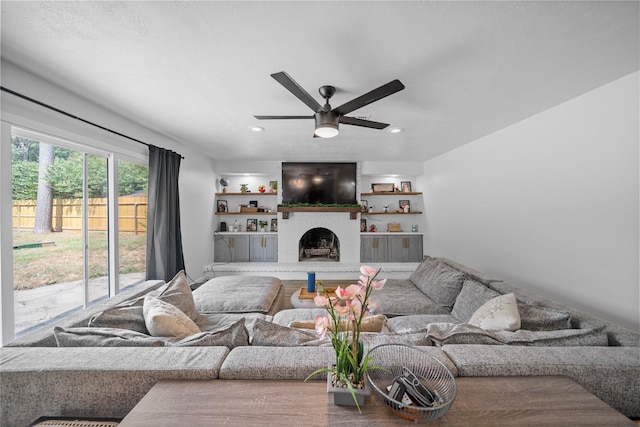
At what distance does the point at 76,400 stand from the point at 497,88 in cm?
328

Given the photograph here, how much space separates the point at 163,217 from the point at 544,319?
394 cm

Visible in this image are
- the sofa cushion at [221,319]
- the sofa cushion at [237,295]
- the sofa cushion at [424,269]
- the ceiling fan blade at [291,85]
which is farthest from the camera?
the sofa cushion at [424,269]

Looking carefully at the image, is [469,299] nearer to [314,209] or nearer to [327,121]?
[327,121]

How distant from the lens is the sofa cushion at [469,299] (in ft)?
6.89

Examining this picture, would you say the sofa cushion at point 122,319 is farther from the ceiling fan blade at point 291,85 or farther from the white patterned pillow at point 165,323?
the ceiling fan blade at point 291,85

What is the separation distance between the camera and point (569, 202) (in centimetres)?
230

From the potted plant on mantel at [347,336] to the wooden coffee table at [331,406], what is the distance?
→ 0.06m

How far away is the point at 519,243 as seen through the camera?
2844 mm

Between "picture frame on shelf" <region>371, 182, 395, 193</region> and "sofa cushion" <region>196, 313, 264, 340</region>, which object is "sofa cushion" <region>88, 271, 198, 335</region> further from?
"picture frame on shelf" <region>371, 182, 395, 193</region>

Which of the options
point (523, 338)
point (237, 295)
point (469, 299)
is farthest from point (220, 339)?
point (469, 299)

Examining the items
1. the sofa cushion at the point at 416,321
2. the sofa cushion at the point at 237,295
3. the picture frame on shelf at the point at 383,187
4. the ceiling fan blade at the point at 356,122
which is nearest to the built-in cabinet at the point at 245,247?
the sofa cushion at the point at 237,295

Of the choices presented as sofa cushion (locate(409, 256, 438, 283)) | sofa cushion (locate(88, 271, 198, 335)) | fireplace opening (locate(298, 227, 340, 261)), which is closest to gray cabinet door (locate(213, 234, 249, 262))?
fireplace opening (locate(298, 227, 340, 261))

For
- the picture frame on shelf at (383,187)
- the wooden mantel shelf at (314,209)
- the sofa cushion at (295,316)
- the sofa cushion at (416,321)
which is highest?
the picture frame on shelf at (383,187)

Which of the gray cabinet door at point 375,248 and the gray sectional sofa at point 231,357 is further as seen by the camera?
the gray cabinet door at point 375,248
